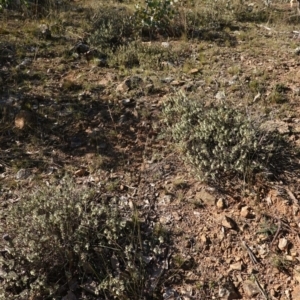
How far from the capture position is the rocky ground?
337cm

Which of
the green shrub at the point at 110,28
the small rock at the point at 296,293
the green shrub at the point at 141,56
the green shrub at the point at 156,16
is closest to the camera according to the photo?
the small rock at the point at 296,293

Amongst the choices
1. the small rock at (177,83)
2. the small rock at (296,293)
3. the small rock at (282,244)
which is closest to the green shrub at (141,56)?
the small rock at (177,83)

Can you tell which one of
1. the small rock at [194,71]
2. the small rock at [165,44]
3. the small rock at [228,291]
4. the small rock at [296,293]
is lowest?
the small rock at [228,291]

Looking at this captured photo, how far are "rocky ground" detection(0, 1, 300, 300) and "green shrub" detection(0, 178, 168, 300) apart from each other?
293 mm

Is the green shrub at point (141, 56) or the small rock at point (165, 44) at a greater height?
the small rock at point (165, 44)

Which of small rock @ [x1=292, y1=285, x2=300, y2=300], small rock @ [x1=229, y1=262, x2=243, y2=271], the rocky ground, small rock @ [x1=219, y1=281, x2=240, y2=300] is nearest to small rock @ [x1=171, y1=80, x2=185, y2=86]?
the rocky ground

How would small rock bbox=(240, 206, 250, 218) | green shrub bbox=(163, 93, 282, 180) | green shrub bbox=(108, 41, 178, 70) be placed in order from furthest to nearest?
green shrub bbox=(108, 41, 178, 70) → green shrub bbox=(163, 93, 282, 180) → small rock bbox=(240, 206, 250, 218)

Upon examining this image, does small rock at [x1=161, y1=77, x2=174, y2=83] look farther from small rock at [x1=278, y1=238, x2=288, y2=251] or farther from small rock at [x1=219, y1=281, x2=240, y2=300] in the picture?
small rock at [x1=219, y1=281, x2=240, y2=300]

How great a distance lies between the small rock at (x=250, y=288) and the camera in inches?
124

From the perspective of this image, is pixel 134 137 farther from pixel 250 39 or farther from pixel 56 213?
pixel 250 39

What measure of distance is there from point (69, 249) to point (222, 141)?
1.87 meters

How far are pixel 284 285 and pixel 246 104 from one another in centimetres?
240

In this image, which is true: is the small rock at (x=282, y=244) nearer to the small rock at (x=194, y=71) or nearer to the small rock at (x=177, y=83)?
the small rock at (x=177, y=83)

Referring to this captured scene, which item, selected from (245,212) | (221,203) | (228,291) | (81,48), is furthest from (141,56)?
(228,291)
